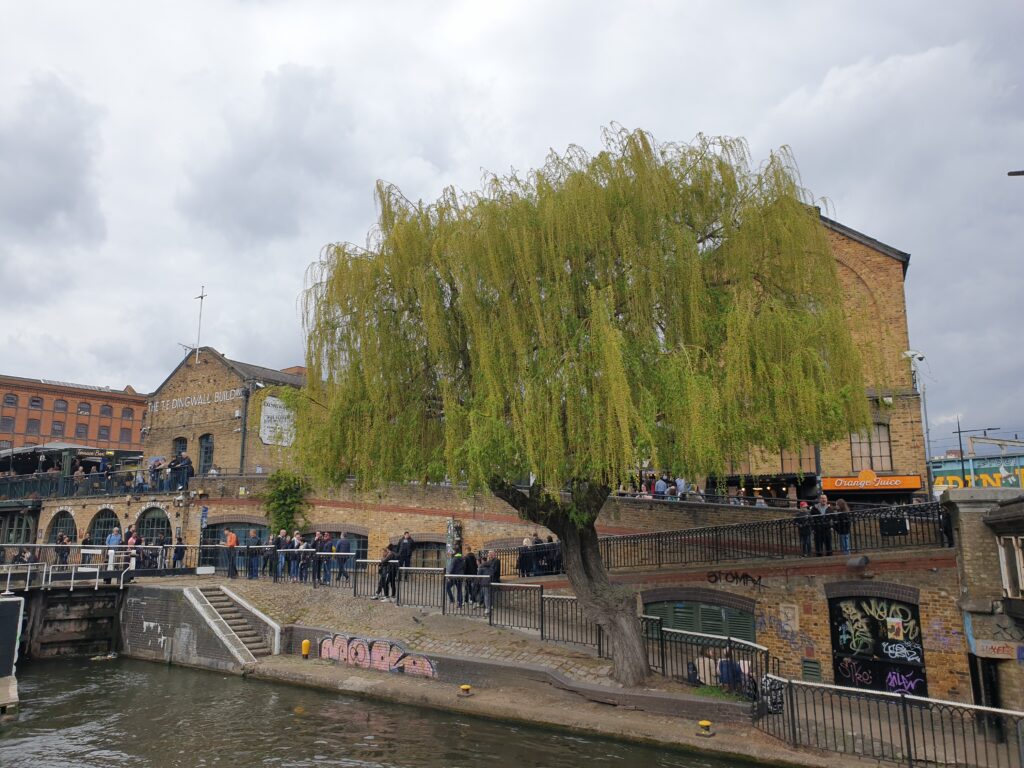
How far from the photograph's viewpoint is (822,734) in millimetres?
10906

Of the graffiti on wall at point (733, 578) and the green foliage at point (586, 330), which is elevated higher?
the green foliage at point (586, 330)

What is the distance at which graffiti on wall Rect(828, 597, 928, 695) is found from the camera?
43.3 ft

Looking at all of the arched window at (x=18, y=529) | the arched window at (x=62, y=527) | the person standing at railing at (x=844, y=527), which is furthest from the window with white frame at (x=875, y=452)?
the arched window at (x=18, y=529)

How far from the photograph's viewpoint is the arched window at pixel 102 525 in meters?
33.2

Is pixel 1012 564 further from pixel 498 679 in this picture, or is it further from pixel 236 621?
pixel 236 621

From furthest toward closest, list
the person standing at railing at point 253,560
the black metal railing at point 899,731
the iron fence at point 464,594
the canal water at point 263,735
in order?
the person standing at railing at point 253,560, the iron fence at point 464,594, the canal water at point 263,735, the black metal railing at point 899,731

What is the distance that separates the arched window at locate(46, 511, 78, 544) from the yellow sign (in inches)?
1288

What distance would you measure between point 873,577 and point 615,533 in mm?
7194

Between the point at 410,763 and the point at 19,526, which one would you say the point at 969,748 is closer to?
the point at 410,763

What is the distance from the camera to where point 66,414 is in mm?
65625

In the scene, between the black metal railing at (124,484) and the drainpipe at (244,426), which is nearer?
the black metal railing at (124,484)

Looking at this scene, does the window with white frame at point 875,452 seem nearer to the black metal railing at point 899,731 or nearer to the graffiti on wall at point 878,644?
the graffiti on wall at point 878,644

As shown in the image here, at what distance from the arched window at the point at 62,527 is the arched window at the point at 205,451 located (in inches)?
278

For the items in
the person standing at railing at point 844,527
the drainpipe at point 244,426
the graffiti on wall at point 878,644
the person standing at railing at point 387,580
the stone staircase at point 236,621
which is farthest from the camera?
the drainpipe at point 244,426
